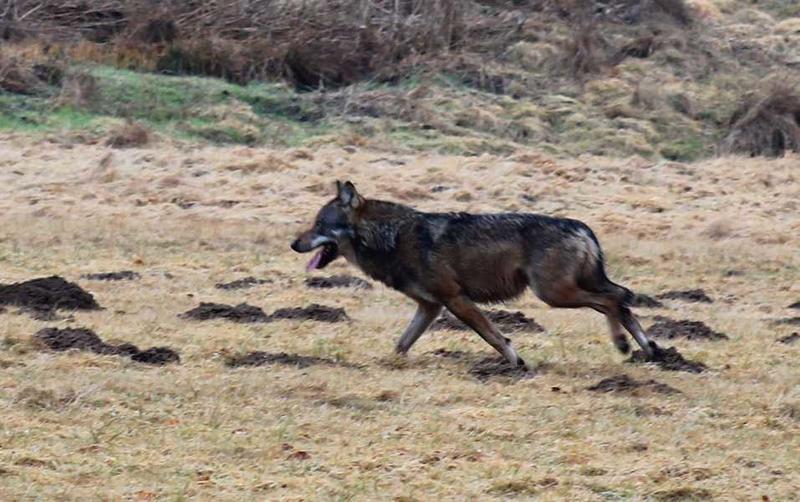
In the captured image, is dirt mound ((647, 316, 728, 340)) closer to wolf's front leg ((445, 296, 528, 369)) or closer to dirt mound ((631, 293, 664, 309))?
dirt mound ((631, 293, 664, 309))

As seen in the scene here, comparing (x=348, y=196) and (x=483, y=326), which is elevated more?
(x=348, y=196)

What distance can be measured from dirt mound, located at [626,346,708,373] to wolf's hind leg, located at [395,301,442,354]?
1671mm

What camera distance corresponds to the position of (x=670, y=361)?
12.9m

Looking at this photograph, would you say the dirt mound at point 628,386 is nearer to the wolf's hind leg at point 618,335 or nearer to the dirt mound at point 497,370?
the dirt mound at point 497,370

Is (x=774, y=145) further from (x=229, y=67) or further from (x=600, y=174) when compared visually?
(x=229, y=67)

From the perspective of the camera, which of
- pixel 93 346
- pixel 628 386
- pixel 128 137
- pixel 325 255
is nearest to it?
pixel 628 386

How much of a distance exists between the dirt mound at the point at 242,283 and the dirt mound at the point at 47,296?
8.00ft

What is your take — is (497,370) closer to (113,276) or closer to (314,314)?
(314,314)

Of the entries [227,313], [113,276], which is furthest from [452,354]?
[113,276]

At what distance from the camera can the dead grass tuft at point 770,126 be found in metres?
31.5

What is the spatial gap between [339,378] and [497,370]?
1408mm

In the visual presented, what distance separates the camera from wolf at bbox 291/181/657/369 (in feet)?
42.1

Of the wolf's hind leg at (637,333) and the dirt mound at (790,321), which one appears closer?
the wolf's hind leg at (637,333)

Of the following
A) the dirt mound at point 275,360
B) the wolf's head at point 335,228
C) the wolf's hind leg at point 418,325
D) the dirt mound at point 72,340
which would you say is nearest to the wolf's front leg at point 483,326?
the wolf's hind leg at point 418,325
